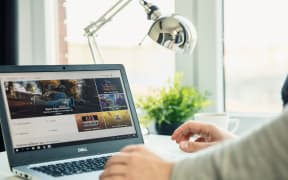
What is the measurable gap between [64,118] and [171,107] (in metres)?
0.47

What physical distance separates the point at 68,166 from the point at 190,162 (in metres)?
0.53

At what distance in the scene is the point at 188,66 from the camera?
5.73 ft

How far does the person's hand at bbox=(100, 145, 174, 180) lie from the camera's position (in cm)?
65

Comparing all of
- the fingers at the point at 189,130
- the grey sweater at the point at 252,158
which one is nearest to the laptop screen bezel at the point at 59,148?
the fingers at the point at 189,130

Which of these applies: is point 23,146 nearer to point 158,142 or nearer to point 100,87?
point 100,87

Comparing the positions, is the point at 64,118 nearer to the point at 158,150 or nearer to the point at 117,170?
the point at 158,150

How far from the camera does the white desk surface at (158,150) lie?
1112mm

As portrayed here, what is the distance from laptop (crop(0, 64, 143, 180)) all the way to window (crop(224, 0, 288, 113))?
1.71 feet

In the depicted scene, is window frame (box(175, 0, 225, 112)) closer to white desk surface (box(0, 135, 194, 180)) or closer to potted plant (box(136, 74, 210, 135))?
potted plant (box(136, 74, 210, 135))

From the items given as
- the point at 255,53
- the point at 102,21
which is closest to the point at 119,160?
the point at 102,21

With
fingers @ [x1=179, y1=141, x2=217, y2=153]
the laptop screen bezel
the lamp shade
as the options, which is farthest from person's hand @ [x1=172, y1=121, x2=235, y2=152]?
the lamp shade

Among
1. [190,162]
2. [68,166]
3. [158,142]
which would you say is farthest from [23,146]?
[190,162]

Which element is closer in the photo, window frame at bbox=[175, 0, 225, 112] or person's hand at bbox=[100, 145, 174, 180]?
person's hand at bbox=[100, 145, 174, 180]

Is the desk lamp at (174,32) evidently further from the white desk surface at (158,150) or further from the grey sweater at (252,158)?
the grey sweater at (252,158)
